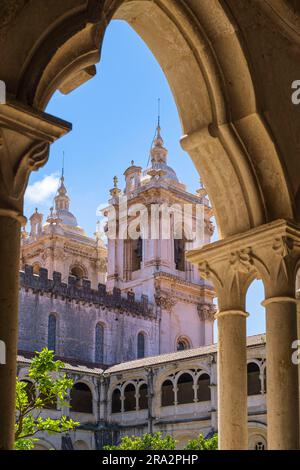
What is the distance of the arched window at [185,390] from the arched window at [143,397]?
1.46 metres

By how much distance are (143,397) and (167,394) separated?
1031 mm

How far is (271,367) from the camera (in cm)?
539

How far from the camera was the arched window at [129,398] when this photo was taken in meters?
31.7

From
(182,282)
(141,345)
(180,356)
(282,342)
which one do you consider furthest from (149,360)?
(282,342)

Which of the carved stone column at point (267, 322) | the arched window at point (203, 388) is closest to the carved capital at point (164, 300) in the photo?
the arched window at point (203, 388)

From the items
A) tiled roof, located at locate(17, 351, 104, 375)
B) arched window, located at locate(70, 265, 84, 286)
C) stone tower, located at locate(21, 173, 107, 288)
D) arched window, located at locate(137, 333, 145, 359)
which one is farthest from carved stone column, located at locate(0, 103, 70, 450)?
arched window, located at locate(70, 265, 84, 286)

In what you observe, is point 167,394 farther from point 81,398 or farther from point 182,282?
point 182,282

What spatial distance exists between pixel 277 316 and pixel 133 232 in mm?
35698

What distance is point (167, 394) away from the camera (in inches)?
1213

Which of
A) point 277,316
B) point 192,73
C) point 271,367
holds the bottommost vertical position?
point 271,367

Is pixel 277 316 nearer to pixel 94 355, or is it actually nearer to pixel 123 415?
pixel 123 415
